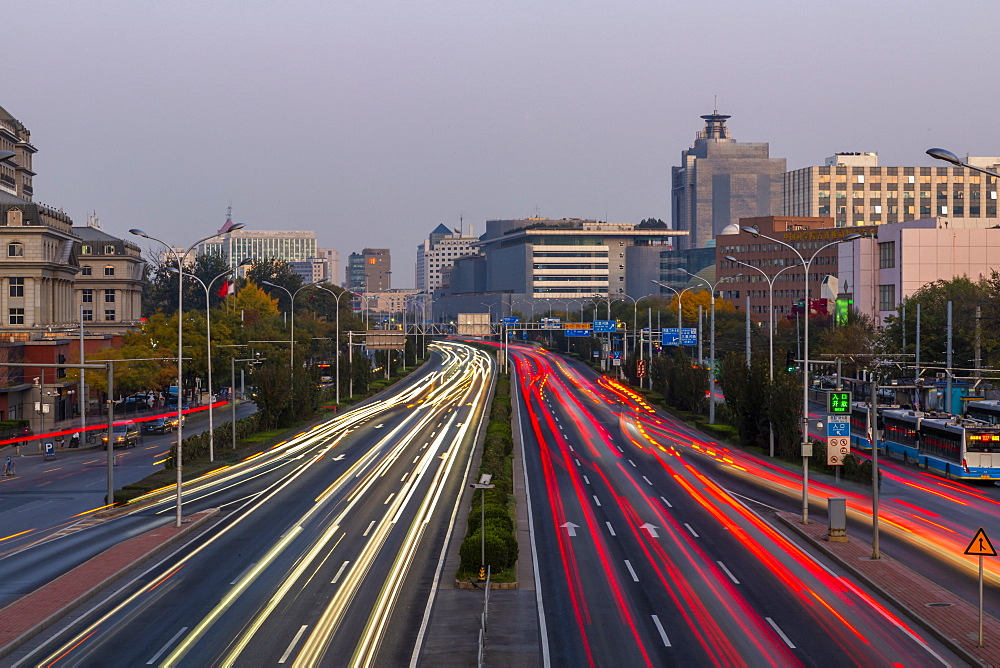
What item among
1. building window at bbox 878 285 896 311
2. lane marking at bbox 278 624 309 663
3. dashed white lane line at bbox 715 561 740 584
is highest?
building window at bbox 878 285 896 311

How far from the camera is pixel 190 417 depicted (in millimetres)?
88562

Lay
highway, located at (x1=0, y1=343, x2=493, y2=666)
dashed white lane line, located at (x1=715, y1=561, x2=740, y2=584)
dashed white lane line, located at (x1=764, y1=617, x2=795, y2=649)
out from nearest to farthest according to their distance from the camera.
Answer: highway, located at (x1=0, y1=343, x2=493, y2=666), dashed white lane line, located at (x1=764, y1=617, x2=795, y2=649), dashed white lane line, located at (x1=715, y1=561, x2=740, y2=584)

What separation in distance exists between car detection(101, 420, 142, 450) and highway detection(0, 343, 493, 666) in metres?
15.3

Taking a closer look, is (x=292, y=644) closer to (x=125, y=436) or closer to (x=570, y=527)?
(x=570, y=527)

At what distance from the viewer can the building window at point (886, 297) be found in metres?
116

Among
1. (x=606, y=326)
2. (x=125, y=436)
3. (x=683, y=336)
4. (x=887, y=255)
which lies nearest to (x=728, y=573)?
(x=125, y=436)

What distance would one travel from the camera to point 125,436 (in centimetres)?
7319

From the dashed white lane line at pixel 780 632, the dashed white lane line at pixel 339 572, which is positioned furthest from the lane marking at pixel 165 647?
the dashed white lane line at pixel 780 632

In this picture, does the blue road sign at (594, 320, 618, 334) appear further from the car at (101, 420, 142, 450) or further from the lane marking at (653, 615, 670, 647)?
the lane marking at (653, 615, 670, 647)

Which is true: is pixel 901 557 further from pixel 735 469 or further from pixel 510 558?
pixel 735 469

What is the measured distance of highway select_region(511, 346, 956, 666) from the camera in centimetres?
2364

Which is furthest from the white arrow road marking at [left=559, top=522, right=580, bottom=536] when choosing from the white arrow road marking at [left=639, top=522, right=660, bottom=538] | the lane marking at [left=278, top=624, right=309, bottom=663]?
the lane marking at [left=278, top=624, right=309, bottom=663]

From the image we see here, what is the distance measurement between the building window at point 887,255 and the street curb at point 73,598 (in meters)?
97.0

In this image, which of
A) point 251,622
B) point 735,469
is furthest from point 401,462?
point 251,622
